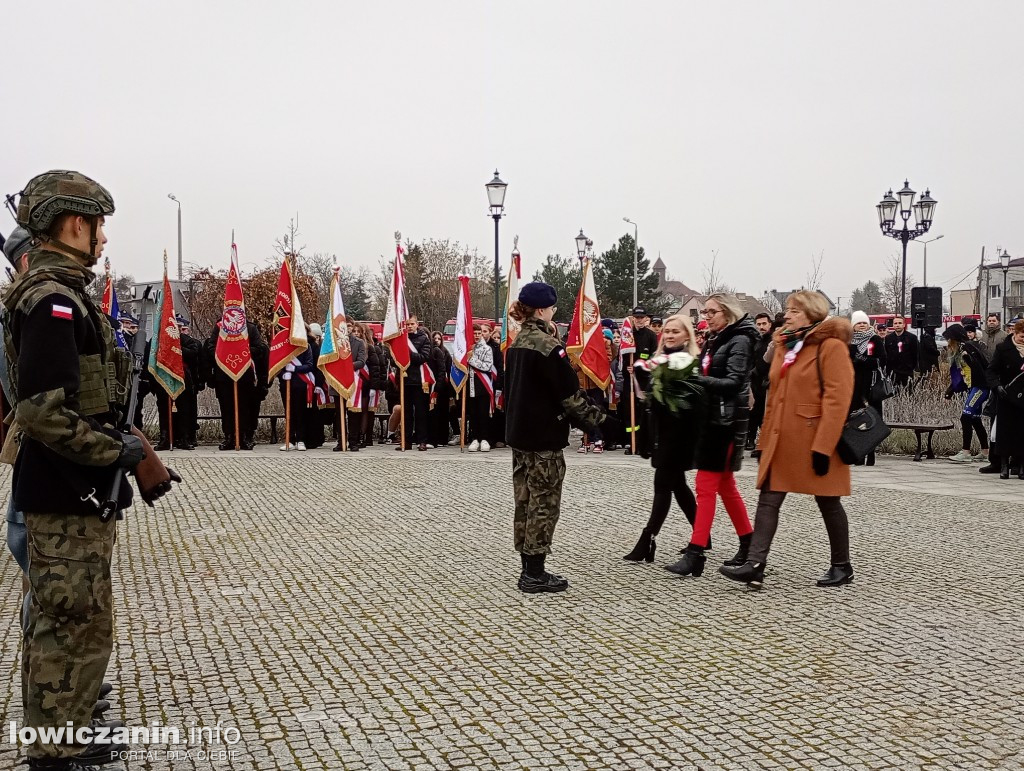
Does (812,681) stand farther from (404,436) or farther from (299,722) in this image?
(404,436)

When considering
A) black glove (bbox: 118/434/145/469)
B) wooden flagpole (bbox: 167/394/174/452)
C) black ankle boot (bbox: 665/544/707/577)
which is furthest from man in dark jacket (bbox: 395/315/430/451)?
black glove (bbox: 118/434/145/469)

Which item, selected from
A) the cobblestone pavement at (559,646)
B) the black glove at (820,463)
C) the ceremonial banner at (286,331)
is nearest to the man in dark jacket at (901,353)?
the cobblestone pavement at (559,646)

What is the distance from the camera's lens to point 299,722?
4594mm

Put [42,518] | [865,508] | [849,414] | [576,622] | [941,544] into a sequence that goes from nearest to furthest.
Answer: [42,518] → [576,622] → [849,414] → [941,544] → [865,508]

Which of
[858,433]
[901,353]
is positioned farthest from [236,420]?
[858,433]

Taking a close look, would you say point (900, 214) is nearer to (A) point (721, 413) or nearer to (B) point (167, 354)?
(B) point (167, 354)

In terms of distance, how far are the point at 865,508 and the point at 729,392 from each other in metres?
4.36

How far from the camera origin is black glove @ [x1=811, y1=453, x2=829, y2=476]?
22.9ft

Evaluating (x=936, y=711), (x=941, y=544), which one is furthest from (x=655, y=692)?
(x=941, y=544)

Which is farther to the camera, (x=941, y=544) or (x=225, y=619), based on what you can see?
(x=941, y=544)

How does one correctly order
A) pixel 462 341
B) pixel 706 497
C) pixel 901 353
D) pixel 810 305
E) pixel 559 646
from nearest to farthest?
pixel 559 646, pixel 810 305, pixel 706 497, pixel 462 341, pixel 901 353

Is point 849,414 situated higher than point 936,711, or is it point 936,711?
point 849,414

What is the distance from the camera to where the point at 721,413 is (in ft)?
24.3

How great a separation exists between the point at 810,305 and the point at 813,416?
77 centimetres
